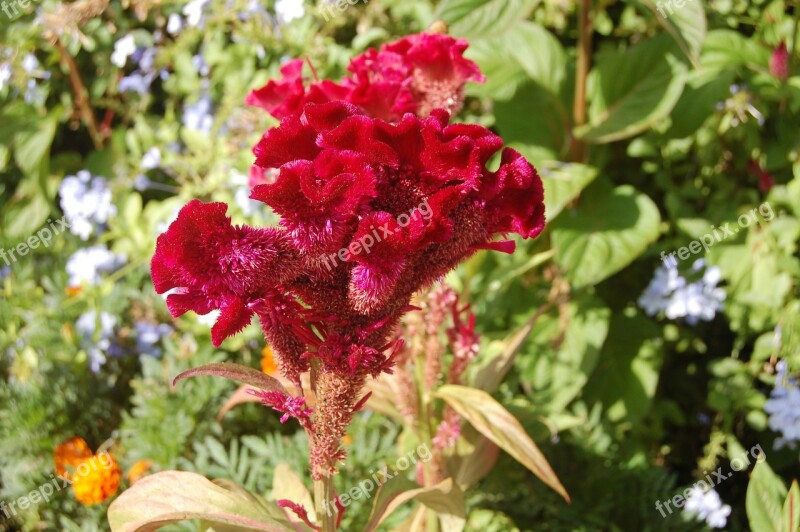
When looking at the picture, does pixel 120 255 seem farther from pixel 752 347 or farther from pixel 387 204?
pixel 752 347

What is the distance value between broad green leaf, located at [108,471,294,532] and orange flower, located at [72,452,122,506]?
68 cm

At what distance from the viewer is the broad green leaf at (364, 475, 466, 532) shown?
→ 1.18 metres

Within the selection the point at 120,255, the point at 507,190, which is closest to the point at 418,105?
the point at 507,190

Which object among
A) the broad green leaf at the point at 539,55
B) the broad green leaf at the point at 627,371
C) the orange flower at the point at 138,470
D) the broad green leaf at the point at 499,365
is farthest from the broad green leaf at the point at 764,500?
the orange flower at the point at 138,470

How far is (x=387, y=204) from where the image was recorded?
0.90 m

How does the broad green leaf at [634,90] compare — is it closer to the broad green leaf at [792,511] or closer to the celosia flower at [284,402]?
the broad green leaf at [792,511]

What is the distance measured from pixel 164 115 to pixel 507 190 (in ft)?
Result: 8.31

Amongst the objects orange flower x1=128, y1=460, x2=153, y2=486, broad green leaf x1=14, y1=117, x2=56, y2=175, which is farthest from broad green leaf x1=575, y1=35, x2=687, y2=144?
broad green leaf x1=14, y1=117, x2=56, y2=175

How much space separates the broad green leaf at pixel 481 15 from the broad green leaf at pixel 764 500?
3.45 feet

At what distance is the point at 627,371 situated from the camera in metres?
2.12

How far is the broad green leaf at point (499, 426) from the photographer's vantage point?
3.98 feet

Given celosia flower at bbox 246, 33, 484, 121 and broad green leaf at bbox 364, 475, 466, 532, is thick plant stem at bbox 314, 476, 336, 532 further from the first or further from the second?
celosia flower at bbox 246, 33, 484, 121

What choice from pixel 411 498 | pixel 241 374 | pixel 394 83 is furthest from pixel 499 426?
pixel 394 83

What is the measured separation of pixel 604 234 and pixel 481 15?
63cm
